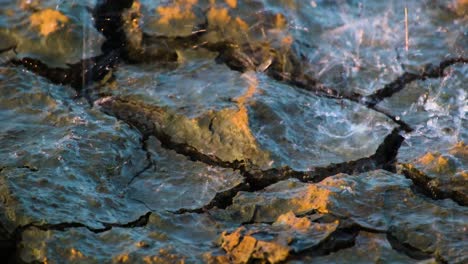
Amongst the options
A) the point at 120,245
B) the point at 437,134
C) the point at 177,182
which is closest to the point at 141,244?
the point at 120,245

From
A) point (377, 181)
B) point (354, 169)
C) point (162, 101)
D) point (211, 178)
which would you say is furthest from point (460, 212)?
point (162, 101)

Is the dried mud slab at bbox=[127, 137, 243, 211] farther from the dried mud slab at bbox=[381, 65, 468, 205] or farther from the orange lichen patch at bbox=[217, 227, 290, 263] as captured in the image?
the dried mud slab at bbox=[381, 65, 468, 205]

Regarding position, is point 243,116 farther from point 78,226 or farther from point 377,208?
point 78,226

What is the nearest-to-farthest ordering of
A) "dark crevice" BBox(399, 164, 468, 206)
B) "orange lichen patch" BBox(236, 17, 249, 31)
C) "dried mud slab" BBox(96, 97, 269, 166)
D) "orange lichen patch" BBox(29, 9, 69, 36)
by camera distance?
"dark crevice" BBox(399, 164, 468, 206)
"dried mud slab" BBox(96, 97, 269, 166)
"orange lichen patch" BBox(29, 9, 69, 36)
"orange lichen patch" BBox(236, 17, 249, 31)

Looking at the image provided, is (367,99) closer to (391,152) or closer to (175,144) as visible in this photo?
(391,152)

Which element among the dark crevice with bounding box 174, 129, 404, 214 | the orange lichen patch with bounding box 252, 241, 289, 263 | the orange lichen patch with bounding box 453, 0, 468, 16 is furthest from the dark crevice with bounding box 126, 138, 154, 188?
the orange lichen patch with bounding box 453, 0, 468, 16
